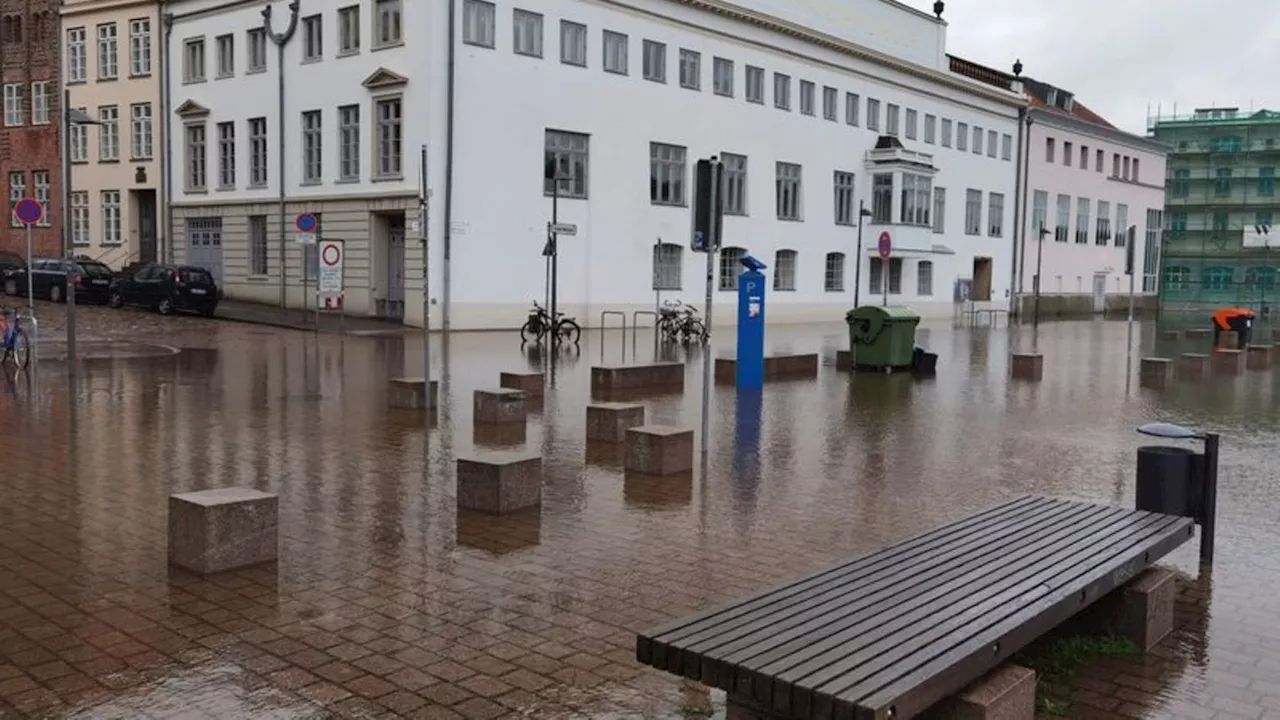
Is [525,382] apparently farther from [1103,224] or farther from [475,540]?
[1103,224]

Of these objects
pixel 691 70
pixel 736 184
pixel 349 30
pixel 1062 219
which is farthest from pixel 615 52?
pixel 1062 219

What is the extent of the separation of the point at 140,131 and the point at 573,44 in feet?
59.4

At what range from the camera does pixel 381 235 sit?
3578cm

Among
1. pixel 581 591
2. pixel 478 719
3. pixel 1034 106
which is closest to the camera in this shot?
pixel 478 719

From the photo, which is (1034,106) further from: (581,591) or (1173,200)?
(581,591)

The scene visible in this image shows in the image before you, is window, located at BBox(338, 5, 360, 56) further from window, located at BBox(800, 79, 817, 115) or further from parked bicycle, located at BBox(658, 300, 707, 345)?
window, located at BBox(800, 79, 817, 115)

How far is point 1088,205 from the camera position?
69.3m

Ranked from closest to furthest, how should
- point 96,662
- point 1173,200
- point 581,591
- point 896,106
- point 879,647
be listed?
point 879,647 → point 96,662 → point 581,591 → point 896,106 → point 1173,200

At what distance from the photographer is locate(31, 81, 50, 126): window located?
47781 mm

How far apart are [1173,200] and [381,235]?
2718 inches

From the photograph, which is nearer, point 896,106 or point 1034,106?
point 896,106

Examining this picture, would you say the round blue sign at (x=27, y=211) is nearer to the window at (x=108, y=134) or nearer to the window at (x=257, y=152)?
the window at (x=257, y=152)

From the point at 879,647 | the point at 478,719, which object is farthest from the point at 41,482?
the point at 879,647

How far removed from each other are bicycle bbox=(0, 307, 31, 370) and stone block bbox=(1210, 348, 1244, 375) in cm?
2165
